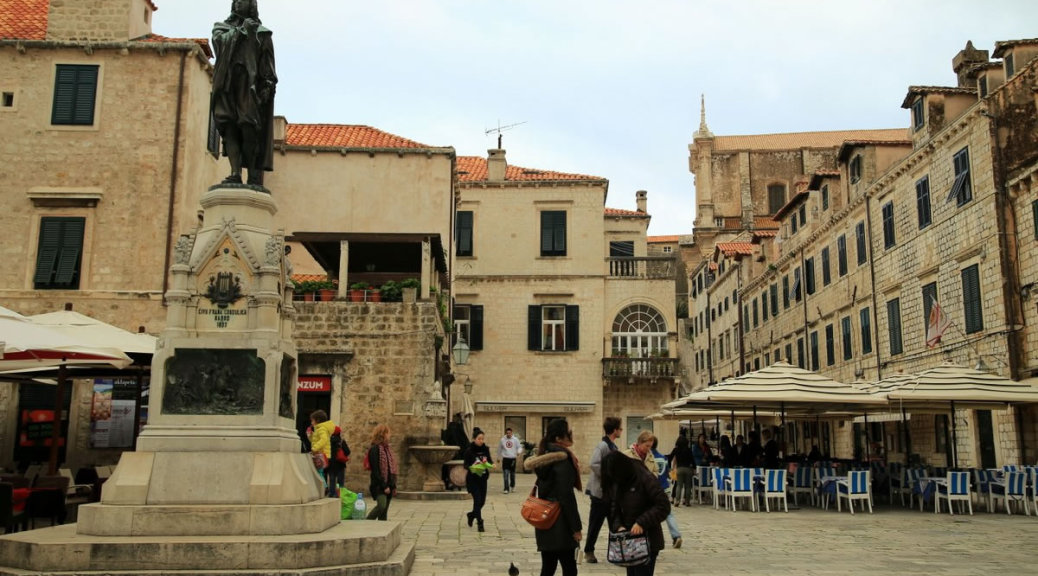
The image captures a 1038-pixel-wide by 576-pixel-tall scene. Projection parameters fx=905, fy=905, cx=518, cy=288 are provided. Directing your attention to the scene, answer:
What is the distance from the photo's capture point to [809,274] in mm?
34250

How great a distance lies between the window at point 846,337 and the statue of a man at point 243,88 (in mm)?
24488

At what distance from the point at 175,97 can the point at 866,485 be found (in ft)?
55.3

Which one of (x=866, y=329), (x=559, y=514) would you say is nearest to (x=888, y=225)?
(x=866, y=329)

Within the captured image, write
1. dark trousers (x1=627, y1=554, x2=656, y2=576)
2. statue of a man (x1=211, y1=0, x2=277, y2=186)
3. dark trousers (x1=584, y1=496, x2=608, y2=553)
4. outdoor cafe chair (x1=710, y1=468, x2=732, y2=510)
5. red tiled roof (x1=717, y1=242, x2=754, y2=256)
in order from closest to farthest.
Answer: dark trousers (x1=627, y1=554, x2=656, y2=576)
statue of a man (x1=211, y1=0, x2=277, y2=186)
dark trousers (x1=584, y1=496, x2=608, y2=553)
outdoor cafe chair (x1=710, y1=468, x2=732, y2=510)
red tiled roof (x1=717, y1=242, x2=754, y2=256)

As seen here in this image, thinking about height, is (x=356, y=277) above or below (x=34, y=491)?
above

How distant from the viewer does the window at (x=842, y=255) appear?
30.2m

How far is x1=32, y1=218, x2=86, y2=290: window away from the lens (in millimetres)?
19766

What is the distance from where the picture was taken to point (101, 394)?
784 inches

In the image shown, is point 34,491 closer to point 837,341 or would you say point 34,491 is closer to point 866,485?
point 866,485

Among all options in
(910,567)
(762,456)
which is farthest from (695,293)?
(910,567)

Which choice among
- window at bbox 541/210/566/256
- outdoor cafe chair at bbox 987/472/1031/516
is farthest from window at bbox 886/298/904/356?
window at bbox 541/210/566/256

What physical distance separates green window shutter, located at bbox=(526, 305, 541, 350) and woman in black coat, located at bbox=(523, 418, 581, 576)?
27.8 metres

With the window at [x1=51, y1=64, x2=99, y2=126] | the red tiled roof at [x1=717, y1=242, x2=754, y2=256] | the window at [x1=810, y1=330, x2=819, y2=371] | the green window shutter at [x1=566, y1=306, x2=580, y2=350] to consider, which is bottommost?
the window at [x1=810, y1=330, x2=819, y2=371]

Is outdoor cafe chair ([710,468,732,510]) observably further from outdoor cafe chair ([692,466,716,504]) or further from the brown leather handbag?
the brown leather handbag
